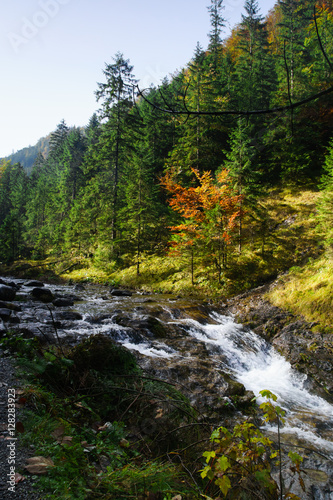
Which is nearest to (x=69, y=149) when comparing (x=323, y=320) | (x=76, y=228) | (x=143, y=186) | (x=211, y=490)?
(x=76, y=228)

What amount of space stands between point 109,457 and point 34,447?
0.73m

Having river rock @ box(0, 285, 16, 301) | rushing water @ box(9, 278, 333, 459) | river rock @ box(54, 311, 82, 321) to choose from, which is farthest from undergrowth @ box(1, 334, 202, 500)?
river rock @ box(0, 285, 16, 301)

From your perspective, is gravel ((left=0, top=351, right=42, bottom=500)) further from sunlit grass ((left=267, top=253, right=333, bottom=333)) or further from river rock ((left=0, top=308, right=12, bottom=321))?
sunlit grass ((left=267, top=253, right=333, bottom=333))

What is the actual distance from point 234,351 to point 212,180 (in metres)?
15.4

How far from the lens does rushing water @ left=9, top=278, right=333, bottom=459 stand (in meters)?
5.32

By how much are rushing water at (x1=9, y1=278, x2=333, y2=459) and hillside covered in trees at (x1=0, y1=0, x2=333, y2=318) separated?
4.72 meters

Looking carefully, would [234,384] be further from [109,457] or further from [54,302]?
[54,302]

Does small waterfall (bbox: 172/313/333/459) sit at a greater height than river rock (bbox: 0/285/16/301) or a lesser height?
lesser

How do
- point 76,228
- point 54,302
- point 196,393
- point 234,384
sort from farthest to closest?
point 76,228 < point 54,302 < point 234,384 < point 196,393

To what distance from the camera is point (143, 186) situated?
21047 millimetres

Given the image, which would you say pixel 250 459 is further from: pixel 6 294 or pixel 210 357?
pixel 6 294

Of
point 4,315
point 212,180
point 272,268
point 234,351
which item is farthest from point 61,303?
point 212,180

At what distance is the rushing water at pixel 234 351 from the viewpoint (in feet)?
17.4

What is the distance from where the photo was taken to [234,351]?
8.42 meters
